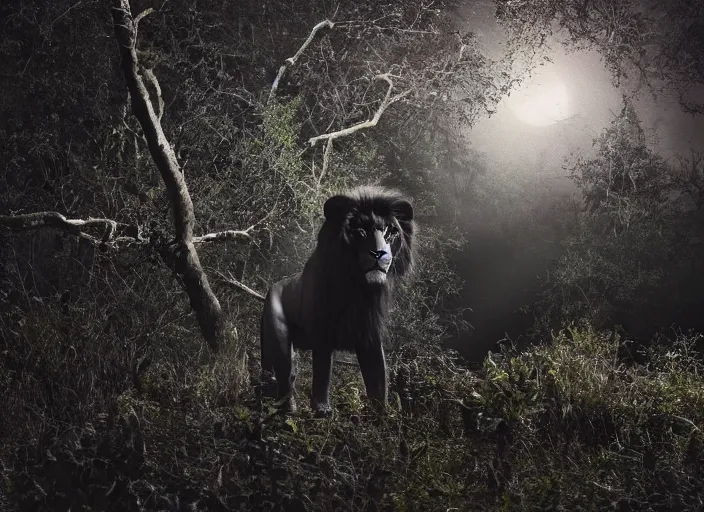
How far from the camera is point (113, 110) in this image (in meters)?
9.45

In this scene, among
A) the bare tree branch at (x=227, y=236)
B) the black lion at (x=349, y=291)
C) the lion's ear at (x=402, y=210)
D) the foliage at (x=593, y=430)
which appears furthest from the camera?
the bare tree branch at (x=227, y=236)

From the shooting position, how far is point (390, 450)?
12.8ft

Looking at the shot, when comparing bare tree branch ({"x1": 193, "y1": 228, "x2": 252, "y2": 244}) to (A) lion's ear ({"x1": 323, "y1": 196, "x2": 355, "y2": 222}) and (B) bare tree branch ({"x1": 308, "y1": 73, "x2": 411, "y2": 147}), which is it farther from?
(A) lion's ear ({"x1": 323, "y1": 196, "x2": 355, "y2": 222})

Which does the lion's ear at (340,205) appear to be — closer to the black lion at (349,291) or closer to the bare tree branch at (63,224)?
the black lion at (349,291)

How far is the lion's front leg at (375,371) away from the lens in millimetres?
4621

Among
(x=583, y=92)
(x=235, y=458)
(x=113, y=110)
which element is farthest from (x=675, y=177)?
(x=235, y=458)

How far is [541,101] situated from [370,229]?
7439mm

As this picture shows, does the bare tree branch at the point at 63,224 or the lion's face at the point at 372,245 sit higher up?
the bare tree branch at the point at 63,224

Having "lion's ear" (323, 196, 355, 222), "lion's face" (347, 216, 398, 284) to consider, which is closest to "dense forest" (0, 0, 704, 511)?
"lion's face" (347, 216, 398, 284)

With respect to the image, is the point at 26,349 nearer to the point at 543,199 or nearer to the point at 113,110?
the point at 113,110

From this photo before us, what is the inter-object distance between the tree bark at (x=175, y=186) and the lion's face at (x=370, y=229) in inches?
100

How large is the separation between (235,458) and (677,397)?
10.2 ft

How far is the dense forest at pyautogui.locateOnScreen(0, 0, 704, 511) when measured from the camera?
12.1ft

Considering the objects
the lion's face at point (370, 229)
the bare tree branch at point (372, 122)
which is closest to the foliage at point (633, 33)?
the bare tree branch at point (372, 122)
